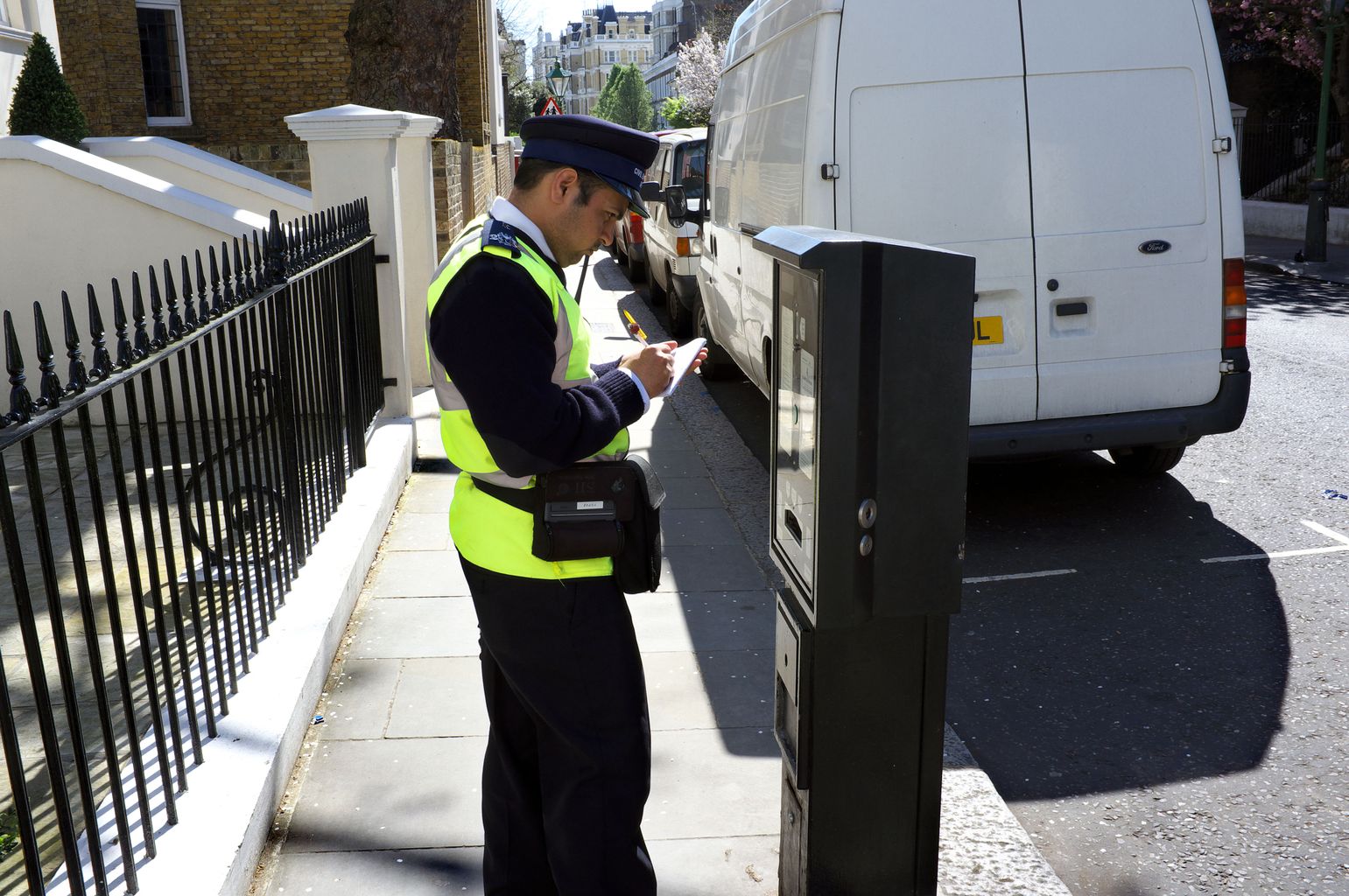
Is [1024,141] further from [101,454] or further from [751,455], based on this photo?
[101,454]

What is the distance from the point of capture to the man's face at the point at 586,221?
2.46 metres

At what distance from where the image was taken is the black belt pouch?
7.95 ft

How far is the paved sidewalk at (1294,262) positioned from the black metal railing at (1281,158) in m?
3.65

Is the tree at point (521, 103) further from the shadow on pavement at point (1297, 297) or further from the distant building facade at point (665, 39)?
the shadow on pavement at point (1297, 297)

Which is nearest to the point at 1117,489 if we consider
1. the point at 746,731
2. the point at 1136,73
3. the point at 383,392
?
the point at 1136,73

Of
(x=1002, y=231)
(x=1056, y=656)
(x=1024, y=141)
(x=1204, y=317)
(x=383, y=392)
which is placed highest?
(x=1024, y=141)

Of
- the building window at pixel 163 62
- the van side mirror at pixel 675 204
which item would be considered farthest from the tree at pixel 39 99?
the building window at pixel 163 62

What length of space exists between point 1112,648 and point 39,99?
10.7 m

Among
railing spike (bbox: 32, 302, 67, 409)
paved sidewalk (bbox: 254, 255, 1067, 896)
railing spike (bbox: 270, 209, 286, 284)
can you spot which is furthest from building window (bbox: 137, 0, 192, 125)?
railing spike (bbox: 32, 302, 67, 409)

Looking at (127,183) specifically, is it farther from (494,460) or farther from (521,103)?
(521,103)

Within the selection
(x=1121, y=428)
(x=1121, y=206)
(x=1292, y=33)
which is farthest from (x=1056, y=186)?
(x=1292, y=33)

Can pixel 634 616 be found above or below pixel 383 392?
below

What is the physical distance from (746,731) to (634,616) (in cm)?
106

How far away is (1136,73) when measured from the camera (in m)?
5.49
